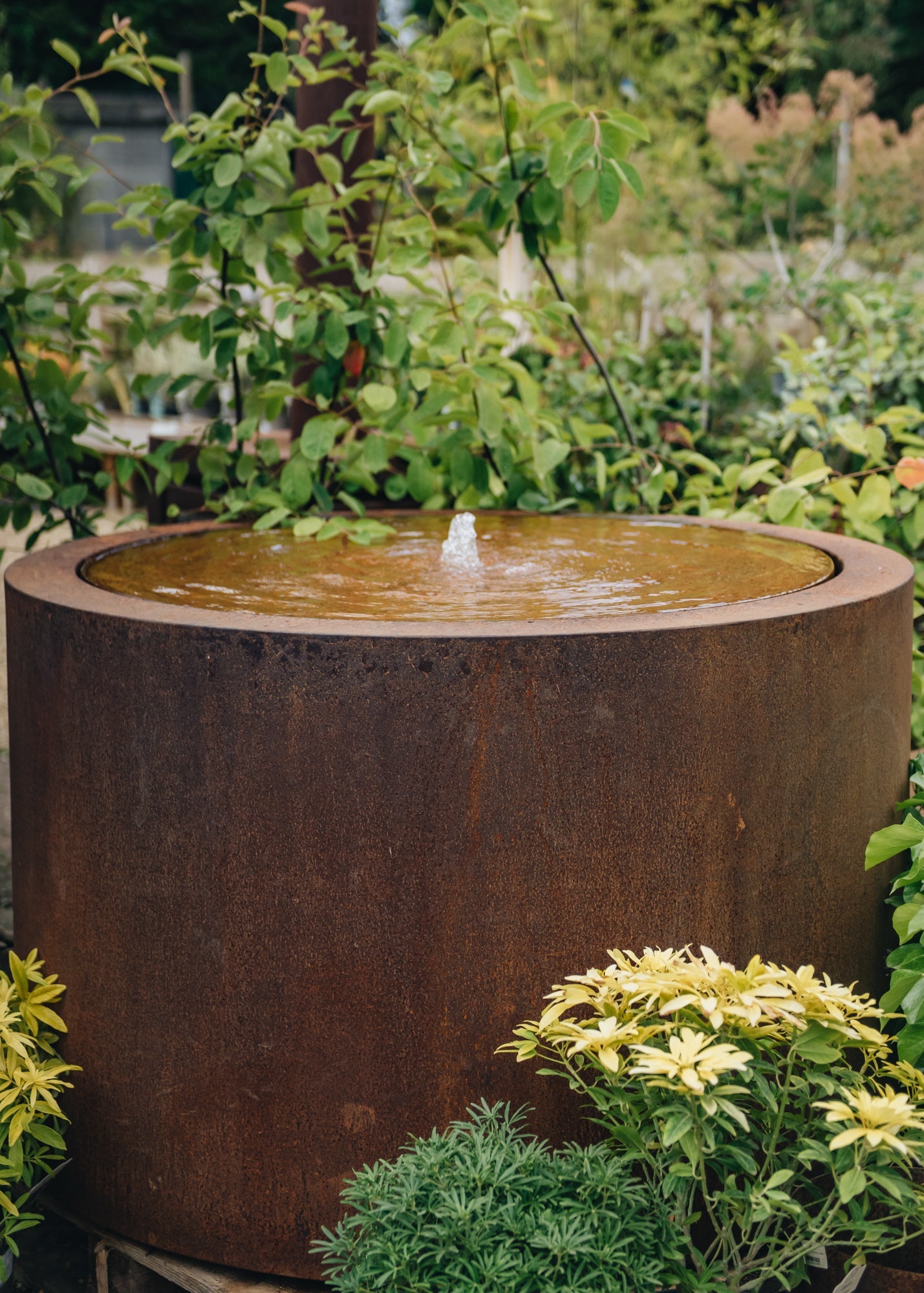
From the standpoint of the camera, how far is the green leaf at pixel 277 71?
2705 millimetres

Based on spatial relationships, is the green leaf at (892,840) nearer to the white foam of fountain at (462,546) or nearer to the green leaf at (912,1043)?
the green leaf at (912,1043)

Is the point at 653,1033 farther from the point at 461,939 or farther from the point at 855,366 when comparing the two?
the point at 855,366

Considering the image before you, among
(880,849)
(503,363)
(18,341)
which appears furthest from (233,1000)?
(18,341)

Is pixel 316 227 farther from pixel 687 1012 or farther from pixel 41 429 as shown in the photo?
pixel 687 1012

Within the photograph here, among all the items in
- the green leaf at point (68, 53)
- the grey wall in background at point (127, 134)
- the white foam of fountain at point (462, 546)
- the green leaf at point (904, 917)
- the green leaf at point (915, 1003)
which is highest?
the grey wall in background at point (127, 134)

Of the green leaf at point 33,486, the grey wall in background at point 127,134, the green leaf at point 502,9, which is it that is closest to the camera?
the green leaf at point 502,9

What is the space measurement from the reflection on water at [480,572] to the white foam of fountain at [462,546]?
20 millimetres

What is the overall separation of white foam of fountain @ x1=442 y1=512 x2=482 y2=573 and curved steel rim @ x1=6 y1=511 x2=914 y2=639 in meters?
0.54

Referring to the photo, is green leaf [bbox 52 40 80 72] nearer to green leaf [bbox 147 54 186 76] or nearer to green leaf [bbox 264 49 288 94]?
green leaf [bbox 147 54 186 76]

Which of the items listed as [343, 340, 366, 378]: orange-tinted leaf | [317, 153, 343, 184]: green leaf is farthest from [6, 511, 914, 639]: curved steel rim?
[317, 153, 343, 184]: green leaf

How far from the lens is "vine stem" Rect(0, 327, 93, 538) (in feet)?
10.1

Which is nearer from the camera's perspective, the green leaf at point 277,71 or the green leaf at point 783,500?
the green leaf at point 277,71

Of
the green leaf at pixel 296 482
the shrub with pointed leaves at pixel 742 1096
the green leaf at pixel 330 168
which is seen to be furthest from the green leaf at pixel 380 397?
the shrub with pointed leaves at pixel 742 1096

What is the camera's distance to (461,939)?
69.4 inches
